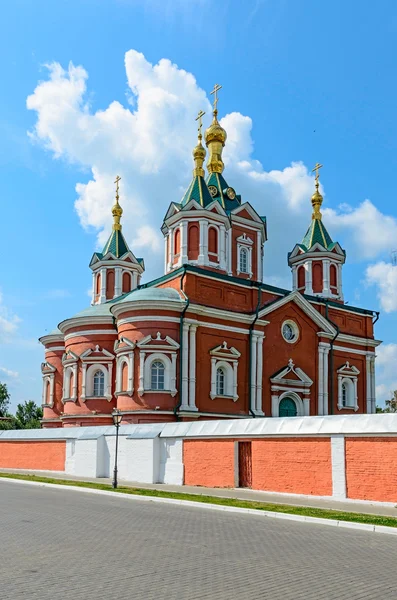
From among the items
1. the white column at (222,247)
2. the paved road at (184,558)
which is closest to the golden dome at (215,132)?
the white column at (222,247)

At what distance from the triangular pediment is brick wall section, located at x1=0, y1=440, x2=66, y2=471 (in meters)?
11.2

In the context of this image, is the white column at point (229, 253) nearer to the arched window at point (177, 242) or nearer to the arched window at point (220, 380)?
the arched window at point (177, 242)

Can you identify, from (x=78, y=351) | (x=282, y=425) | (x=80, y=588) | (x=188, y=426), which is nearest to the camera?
(x=80, y=588)

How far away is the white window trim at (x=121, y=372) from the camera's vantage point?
2767cm

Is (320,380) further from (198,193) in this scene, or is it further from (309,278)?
(198,193)

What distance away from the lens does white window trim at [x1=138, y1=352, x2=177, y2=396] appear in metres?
27.2

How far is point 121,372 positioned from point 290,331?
28.7ft

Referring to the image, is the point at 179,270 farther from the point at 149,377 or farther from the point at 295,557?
the point at 295,557

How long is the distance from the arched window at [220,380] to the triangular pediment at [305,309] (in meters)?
3.57

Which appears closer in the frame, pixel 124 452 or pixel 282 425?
pixel 282 425

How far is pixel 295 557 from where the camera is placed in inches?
327

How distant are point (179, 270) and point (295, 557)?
69.8ft

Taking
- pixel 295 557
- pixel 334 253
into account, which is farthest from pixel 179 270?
pixel 295 557

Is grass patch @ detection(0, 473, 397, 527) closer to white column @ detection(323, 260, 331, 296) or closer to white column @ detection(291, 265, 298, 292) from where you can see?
white column @ detection(323, 260, 331, 296)
